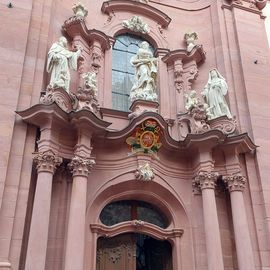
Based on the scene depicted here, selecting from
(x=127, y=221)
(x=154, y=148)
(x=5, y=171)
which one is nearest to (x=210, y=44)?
(x=154, y=148)

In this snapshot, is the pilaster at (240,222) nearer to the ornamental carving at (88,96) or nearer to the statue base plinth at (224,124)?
the statue base plinth at (224,124)

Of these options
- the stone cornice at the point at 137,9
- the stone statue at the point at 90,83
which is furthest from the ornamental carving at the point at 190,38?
the stone statue at the point at 90,83

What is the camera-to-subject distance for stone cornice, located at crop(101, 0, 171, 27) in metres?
12.1

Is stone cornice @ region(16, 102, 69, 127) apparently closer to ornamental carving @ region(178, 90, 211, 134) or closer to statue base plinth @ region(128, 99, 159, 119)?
statue base plinth @ region(128, 99, 159, 119)

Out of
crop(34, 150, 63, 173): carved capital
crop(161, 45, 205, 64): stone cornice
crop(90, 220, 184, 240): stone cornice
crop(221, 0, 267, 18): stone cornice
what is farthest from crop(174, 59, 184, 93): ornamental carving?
crop(34, 150, 63, 173): carved capital

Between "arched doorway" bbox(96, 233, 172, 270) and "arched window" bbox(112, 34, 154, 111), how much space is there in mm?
3427

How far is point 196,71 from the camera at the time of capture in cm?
1182

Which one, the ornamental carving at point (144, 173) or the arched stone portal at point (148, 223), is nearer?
the arched stone portal at point (148, 223)

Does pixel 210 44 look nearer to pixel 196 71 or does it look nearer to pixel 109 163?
pixel 196 71

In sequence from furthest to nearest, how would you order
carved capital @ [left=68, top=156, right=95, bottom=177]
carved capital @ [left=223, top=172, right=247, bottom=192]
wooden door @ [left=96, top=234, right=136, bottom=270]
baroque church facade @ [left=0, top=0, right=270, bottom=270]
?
carved capital @ [left=223, top=172, right=247, bottom=192]
wooden door @ [left=96, top=234, right=136, bottom=270]
carved capital @ [left=68, top=156, right=95, bottom=177]
baroque church facade @ [left=0, top=0, right=270, bottom=270]

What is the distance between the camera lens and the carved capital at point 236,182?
31.3 ft

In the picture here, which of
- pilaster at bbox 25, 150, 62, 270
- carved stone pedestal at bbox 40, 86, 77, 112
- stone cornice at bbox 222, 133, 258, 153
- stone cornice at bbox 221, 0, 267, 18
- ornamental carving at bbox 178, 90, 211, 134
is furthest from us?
stone cornice at bbox 221, 0, 267, 18

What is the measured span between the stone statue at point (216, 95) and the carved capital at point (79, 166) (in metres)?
3.55

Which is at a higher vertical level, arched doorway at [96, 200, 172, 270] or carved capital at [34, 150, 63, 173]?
carved capital at [34, 150, 63, 173]
